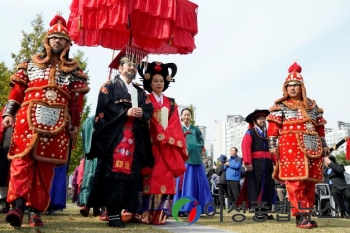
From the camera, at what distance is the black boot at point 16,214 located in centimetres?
421

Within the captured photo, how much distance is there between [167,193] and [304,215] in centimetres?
168

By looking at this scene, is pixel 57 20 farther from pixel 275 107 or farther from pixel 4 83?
pixel 4 83

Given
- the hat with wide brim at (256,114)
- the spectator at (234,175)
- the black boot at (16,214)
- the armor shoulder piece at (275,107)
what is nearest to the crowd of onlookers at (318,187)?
the spectator at (234,175)

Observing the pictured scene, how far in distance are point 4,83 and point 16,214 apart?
45.1ft

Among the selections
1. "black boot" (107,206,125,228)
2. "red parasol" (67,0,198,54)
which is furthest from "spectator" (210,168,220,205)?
"black boot" (107,206,125,228)

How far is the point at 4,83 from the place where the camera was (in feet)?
55.4

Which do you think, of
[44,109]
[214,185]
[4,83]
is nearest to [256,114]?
[44,109]

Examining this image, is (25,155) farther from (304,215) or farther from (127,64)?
(304,215)

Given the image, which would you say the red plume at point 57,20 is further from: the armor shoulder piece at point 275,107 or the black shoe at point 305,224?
the black shoe at point 305,224

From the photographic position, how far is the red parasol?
253 inches

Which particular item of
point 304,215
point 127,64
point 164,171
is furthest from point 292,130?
point 127,64

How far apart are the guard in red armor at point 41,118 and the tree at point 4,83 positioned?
11908mm

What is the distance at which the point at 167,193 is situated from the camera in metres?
5.40

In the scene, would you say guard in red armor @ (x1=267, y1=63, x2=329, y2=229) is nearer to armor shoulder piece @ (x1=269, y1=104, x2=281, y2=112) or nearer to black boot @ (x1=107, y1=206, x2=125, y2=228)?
armor shoulder piece @ (x1=269, y1=104, x2=281, y2=112)
